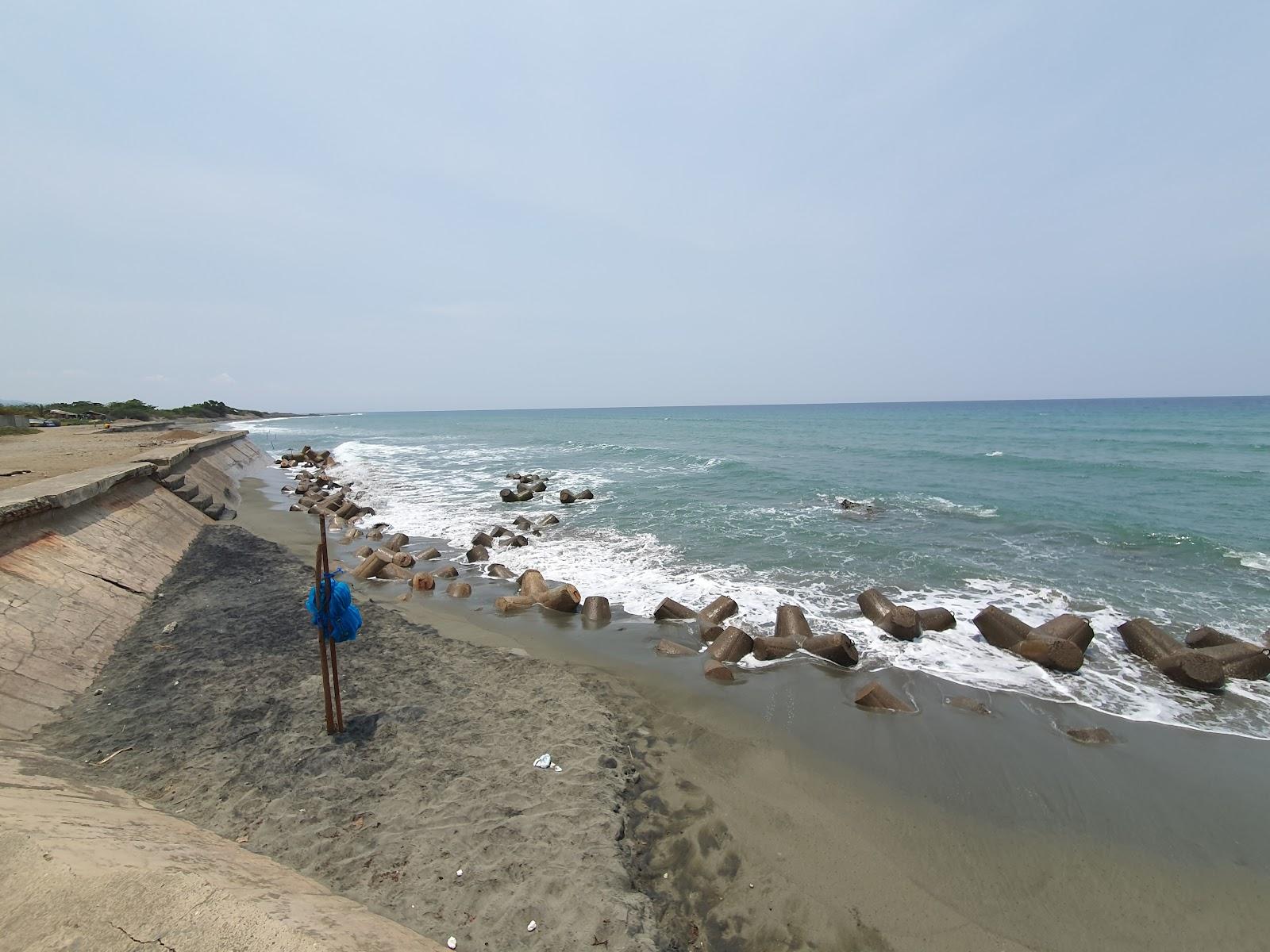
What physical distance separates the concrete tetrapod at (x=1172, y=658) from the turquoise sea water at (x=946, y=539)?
204 mm

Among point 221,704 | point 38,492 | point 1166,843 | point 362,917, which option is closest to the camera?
point 362,917

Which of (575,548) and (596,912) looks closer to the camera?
(596,912)

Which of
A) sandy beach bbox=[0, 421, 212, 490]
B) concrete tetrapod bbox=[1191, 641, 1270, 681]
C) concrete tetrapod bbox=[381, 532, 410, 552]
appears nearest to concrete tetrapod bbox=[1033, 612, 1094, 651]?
concrete tetrapod bbox=[1191, 641, 1270, 681]

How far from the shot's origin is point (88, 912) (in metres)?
2.59

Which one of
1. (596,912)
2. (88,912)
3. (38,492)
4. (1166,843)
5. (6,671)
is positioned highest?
(38,492)

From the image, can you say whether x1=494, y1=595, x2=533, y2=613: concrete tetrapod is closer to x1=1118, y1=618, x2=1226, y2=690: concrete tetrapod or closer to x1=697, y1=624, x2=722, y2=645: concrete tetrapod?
x1=697, y1=624, x2=722, y2=645: concrete tetrapod

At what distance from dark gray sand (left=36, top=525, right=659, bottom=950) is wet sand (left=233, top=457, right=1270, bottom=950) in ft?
2.30

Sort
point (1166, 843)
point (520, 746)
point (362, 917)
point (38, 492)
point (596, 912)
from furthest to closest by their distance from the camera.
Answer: point (38, 492) → point (520, 746) → point (1166, 843) → point (596, 912) → point (362, 917)

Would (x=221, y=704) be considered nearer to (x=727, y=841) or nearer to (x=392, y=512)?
(x=727, y=841)

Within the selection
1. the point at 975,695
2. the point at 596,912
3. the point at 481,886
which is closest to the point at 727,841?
the point at 596,912

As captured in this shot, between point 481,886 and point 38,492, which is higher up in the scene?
point 38,492

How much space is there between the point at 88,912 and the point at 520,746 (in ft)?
11.9

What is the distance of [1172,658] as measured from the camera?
26.0ft

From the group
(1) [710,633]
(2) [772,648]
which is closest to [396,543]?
(1) [710,633]
